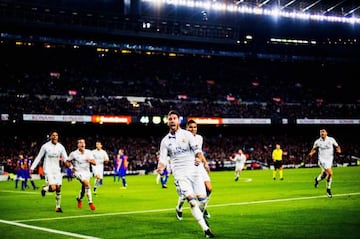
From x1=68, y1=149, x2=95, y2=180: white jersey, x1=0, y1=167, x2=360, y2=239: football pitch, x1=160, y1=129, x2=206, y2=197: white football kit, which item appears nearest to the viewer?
x1=160, y1=129, x2=206, y2=197: white football kit

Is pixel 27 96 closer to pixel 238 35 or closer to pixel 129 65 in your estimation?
pixel 129 65

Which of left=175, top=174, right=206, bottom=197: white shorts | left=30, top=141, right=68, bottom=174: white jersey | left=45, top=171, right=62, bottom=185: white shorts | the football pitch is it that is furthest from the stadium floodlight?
left=175, top=174, right=206, bottom=197: white shorts

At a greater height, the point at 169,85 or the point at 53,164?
the point at 169,85

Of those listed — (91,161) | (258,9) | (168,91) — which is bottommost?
(91,161)

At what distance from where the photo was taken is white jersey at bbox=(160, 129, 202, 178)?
11.3 meters

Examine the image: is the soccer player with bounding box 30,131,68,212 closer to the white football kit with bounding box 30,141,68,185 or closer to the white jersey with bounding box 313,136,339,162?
the white football kit with bounding box 30,141,68,185

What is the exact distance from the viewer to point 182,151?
11.3 meters

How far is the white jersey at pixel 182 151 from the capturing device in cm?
1127

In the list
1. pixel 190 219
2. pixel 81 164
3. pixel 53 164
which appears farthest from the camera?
pixel 81 164

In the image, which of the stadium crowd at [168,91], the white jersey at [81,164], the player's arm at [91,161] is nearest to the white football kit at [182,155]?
the player's arm at [91,161]

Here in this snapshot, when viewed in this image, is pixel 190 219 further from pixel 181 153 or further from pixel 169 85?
pixel 169 85

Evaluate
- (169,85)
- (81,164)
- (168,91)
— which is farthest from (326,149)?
(169,85)

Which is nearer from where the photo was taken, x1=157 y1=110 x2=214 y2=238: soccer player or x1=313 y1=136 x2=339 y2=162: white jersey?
x1=157 y1=110 x2=214 y2=238: soccer player

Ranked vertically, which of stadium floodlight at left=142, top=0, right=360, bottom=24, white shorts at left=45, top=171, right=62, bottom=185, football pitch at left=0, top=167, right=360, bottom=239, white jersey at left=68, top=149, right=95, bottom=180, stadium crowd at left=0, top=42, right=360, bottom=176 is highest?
stadium floodlight at left=142, top=0, right=360, bottom=24
